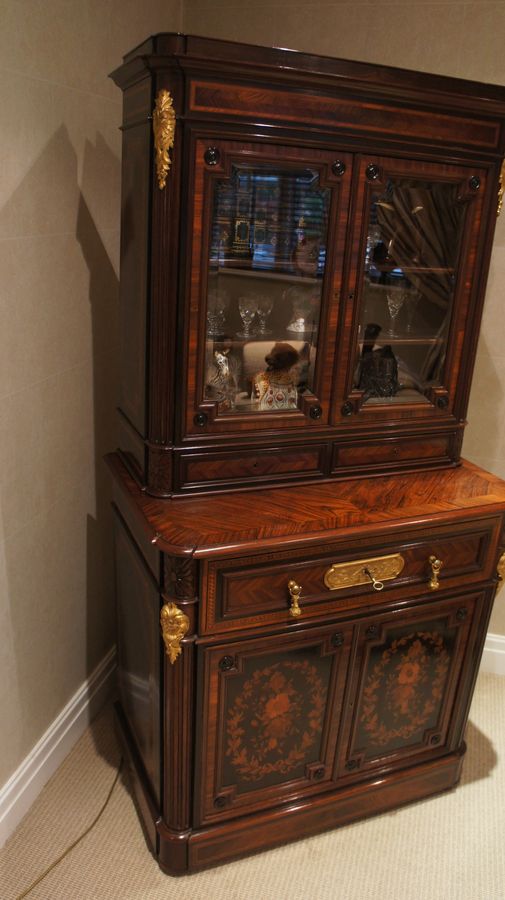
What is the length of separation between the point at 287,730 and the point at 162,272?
3.68 ft

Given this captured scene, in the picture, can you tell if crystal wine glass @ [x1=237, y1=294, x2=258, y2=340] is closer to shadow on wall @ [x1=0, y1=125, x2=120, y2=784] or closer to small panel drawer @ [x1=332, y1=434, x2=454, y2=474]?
small panel drawer @ [x1=332, y1=434, x2=454, y2=474]

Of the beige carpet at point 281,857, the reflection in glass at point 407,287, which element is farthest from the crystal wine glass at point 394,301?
the beige carpet at point 281,857

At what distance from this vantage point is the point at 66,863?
5.83ft

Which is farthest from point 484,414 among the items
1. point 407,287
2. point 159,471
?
point 159,471

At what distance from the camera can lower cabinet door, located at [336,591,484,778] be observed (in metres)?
1.80

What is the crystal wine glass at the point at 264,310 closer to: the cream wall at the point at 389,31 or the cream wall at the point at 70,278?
the cream wall at the point at 70,278

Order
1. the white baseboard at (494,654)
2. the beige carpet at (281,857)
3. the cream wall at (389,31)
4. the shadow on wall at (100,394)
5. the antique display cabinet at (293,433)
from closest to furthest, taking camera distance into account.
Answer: the antique display cabinet at (293,433) → the beige carpet at (281,857) → the shadow on wall at (100,394) → the cream wall at (389,31) → the white baseboard at (494,654)

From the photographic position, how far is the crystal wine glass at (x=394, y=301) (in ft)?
5.81

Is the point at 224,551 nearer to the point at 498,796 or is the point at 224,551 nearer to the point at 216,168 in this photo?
the point at 216,168

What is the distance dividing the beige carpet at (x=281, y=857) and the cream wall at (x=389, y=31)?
1.55 meters

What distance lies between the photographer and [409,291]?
5.88 ft

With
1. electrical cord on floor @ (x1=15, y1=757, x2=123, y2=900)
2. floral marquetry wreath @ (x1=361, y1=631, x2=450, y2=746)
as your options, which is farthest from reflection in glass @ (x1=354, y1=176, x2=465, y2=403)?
electrical cord on floor @ (x1=15, y1=757, x2=123, y2=900)

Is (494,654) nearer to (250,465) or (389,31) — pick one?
(250,465)

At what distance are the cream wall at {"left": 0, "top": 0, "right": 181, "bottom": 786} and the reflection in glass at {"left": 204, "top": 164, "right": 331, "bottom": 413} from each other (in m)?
0.44
